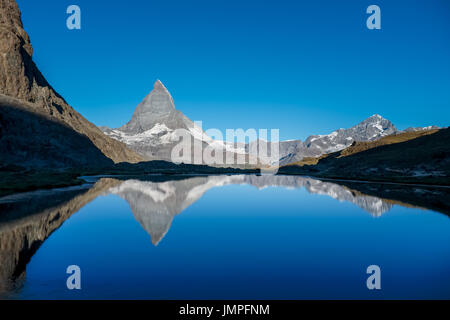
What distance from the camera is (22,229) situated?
16.0m

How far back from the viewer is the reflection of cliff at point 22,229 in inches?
390

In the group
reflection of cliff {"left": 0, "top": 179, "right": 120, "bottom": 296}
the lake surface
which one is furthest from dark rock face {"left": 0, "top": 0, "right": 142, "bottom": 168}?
the lake surface

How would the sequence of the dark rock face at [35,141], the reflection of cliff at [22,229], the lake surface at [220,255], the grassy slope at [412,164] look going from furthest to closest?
the dark rock face at [35,141], the grassy slope at [412,164], the reflection of cliff at [22,229], the lake surface at [220,255]

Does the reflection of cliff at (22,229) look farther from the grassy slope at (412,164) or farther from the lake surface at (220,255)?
the grassy slope at (412,164)

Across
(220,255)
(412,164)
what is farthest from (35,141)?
(412,164)

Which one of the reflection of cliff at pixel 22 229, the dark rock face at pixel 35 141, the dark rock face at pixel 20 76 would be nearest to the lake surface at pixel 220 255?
the reflection of cliff at pixel 22 229

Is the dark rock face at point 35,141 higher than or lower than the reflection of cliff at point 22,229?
higher

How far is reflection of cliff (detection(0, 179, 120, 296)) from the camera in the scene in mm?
9895

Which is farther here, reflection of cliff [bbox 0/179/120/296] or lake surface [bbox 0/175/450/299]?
reflection of cliff [bbox 0/179/120/296]

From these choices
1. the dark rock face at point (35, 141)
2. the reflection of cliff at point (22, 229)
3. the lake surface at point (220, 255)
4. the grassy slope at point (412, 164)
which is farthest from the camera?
Result: the dark rock face at point (35, 141)

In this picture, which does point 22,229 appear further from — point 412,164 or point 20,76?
point 20,76

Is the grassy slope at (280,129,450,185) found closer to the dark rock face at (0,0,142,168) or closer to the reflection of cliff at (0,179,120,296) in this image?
the reflection of cliff at (0,179,120,296)
